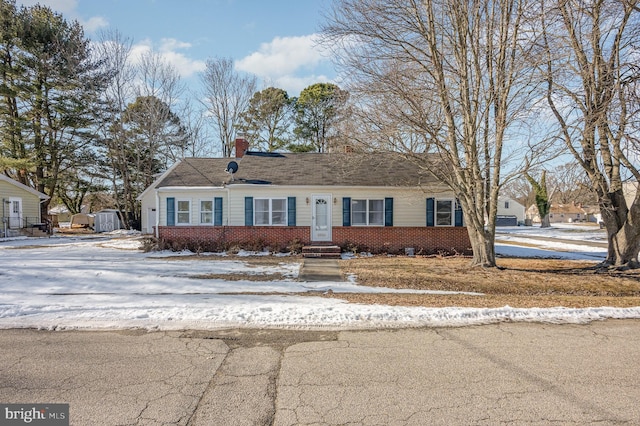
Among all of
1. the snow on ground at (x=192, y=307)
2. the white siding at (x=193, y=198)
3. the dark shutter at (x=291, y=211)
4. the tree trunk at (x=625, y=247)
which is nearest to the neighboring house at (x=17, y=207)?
the white siding at (x=193, y=198)

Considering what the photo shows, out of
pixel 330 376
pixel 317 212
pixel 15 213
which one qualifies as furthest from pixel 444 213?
pixel 15 213

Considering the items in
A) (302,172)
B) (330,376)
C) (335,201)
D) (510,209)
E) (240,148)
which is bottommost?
(330,376)

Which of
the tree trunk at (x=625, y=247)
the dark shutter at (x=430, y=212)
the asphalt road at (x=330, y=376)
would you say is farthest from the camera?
the dark shutter at (x=430, y=212)

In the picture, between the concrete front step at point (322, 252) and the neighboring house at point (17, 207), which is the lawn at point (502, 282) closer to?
the concrete front step at point (322, 252)

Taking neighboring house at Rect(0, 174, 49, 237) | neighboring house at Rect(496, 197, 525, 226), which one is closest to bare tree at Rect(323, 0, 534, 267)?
neighboring house at Rect(0, 174, 49, 237)

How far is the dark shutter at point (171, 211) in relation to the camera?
622 inches

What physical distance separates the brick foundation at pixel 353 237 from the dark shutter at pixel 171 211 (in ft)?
1.66

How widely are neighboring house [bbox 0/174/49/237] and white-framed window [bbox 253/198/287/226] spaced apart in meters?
20.0

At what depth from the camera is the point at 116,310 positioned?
236 inches

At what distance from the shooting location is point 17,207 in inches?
983

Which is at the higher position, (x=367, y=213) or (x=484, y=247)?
(x=367, y=213)

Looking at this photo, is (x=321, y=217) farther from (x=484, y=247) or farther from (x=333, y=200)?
(x=484, y=247)

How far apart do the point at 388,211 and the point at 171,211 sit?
984 cm

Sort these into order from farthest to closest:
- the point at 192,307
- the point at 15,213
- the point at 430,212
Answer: the point at 15,213 < the point at 430,212 < the point at 192,307
